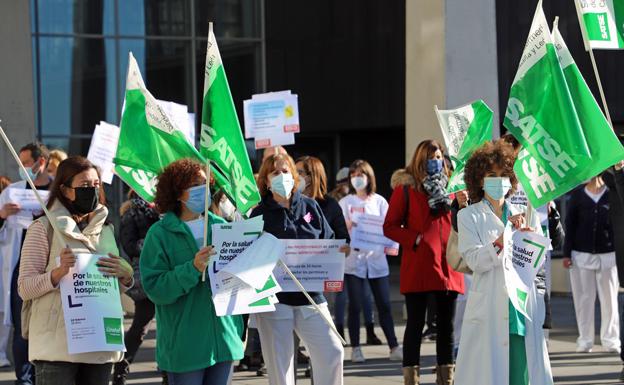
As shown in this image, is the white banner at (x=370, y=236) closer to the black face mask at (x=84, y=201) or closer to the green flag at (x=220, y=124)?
the green flag at (x=220, y=124)

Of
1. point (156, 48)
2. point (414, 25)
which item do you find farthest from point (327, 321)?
point (156, 48)

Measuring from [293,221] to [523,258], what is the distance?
1724 mm

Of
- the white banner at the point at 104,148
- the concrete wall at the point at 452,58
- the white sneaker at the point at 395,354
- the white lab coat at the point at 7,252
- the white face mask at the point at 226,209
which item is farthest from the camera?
the concrete wall at the point at 452,58

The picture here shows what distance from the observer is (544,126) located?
24.9 ft

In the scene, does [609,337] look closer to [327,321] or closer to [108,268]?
[327,321]

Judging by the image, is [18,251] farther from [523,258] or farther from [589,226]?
[589,226]

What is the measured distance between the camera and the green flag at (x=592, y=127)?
24.3 feet

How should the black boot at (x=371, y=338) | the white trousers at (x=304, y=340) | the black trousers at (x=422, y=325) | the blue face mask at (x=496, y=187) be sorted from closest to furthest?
the blue face mask at (x=496, y=187), the white trousers at (x=304, y=340), the black trousers at (x=422, y=325), the black boot at (x=371, y=338)

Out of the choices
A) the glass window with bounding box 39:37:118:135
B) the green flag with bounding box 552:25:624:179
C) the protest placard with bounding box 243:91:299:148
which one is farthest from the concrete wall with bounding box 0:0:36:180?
the green flag with bounding box 552:25:624:179

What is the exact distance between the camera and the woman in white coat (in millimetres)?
7406

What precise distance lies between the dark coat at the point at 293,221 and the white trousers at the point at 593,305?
16.8ft

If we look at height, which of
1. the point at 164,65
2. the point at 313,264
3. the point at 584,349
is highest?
the point at 164,65

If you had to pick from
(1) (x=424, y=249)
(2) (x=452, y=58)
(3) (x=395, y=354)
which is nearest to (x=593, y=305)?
(3) (x=395, y=354)

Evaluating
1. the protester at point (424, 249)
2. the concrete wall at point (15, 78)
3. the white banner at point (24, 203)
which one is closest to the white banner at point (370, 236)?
the protester at point (424, 249)
